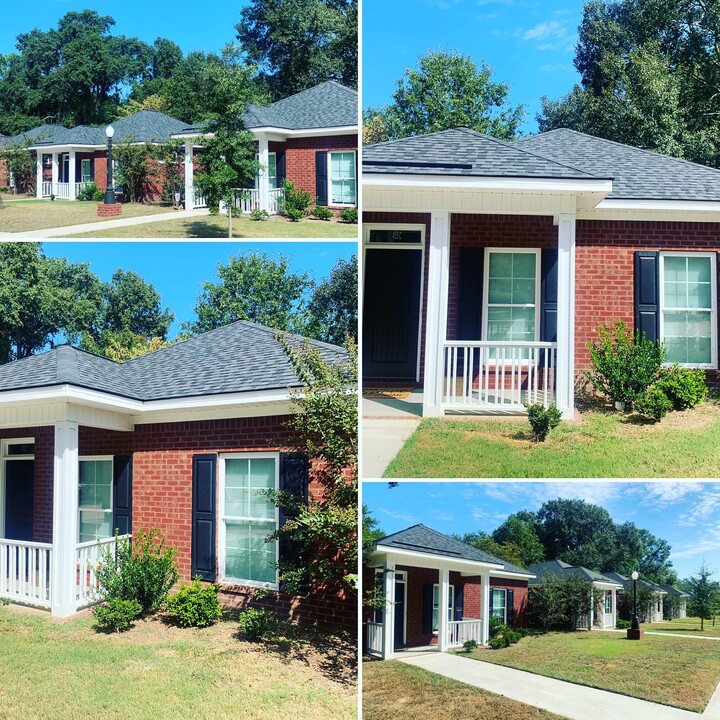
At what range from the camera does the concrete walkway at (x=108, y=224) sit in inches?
585

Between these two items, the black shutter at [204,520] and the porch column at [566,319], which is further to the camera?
the black shutter at [204,520]

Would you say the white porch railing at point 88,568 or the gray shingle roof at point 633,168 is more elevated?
the gray shingle roof at point 633,168

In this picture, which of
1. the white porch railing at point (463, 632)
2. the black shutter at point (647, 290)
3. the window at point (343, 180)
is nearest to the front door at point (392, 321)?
the black shutter at point (647, 290)

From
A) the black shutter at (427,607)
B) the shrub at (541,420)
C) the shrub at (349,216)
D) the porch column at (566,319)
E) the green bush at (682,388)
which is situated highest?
the shrub at (349,216)

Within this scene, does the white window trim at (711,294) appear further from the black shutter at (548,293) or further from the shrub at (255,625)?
the shrub at (255,625)

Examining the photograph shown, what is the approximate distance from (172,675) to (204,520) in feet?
7.58

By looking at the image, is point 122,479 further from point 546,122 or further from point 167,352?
point 546,122

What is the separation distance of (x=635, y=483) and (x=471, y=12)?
9483 millimetres

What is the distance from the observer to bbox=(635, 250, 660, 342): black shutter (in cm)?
988

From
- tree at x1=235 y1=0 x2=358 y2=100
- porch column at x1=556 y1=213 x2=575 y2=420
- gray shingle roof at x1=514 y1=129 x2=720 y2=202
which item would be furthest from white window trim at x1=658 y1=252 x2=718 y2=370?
tree at x1=235 y1=0 x2=358 y2=100

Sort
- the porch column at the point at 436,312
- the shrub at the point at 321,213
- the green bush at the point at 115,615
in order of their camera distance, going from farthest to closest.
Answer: the shrub at the point at 321,213, the porch column at the point at 436,312, the green bush at the point at 115,615

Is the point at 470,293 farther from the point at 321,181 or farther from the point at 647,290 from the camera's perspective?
the point at 321,181

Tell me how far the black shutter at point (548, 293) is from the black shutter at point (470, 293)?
2.68ft

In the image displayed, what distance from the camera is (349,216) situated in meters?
15.9
